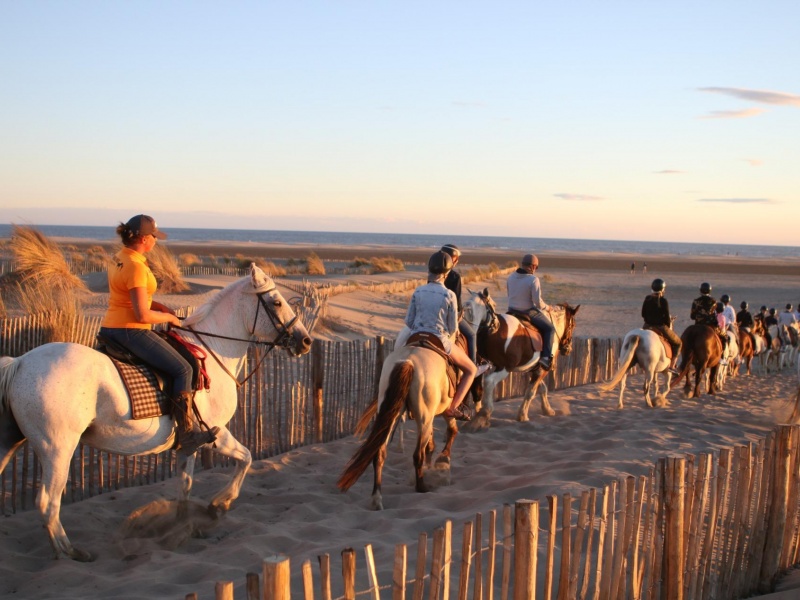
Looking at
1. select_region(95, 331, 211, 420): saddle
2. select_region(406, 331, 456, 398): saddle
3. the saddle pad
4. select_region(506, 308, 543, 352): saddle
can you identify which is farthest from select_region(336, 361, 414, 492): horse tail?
select_region(506, 308, 543, 352): saddle

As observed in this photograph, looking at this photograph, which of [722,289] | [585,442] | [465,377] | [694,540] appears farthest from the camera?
[722,289]

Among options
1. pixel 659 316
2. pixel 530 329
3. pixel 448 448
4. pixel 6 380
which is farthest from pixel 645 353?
pixel 6 380

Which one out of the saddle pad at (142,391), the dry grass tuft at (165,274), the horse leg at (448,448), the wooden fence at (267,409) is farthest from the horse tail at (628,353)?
the dry grass tuft at (165,274)

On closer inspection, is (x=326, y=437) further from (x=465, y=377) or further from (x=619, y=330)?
(x=619, y=330)

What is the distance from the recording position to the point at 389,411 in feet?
23.9

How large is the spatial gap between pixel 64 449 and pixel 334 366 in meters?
4.80

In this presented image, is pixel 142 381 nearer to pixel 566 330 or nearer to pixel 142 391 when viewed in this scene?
pixel 142 391

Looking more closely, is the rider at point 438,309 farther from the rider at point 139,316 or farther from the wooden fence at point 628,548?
the rider at point 139,316

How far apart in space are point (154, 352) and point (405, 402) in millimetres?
2610

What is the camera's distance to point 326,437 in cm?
1019

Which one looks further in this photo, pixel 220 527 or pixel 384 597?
pixel 220 527

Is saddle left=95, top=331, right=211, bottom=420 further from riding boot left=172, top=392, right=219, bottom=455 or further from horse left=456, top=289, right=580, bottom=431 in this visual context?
horse left=456, top=289, right=580, bottom=431

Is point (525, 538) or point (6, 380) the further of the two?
point (6, 380)

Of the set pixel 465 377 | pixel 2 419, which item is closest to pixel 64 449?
pixel 2 419
